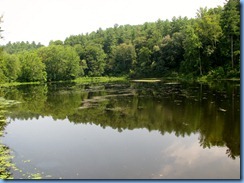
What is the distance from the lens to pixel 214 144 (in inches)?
565

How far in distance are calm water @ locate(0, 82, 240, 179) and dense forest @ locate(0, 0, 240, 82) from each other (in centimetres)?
2619

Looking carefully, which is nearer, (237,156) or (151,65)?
(237,156)

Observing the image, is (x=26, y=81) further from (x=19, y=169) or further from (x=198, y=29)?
(x=19, y=169)

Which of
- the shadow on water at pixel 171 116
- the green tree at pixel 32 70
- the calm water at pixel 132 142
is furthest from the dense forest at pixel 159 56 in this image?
the calm water at pixel 132 142

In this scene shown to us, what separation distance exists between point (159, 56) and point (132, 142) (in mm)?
66636

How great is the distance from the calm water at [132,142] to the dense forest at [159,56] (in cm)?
2619

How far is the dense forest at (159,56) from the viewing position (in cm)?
5631

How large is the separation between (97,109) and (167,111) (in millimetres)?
6786

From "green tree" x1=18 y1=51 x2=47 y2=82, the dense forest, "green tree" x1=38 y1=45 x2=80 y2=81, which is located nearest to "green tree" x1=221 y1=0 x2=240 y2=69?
the dense forest

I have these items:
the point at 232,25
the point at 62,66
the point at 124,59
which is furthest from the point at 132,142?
the point at 62,66

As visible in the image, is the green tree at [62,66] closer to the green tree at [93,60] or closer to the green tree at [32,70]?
the green tree at [32,70]

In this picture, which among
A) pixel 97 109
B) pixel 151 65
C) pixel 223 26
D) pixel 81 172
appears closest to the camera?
pixel 81 172

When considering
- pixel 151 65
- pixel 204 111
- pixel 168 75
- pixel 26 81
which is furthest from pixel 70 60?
pixel 204 111

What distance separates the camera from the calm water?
38.0 feet
